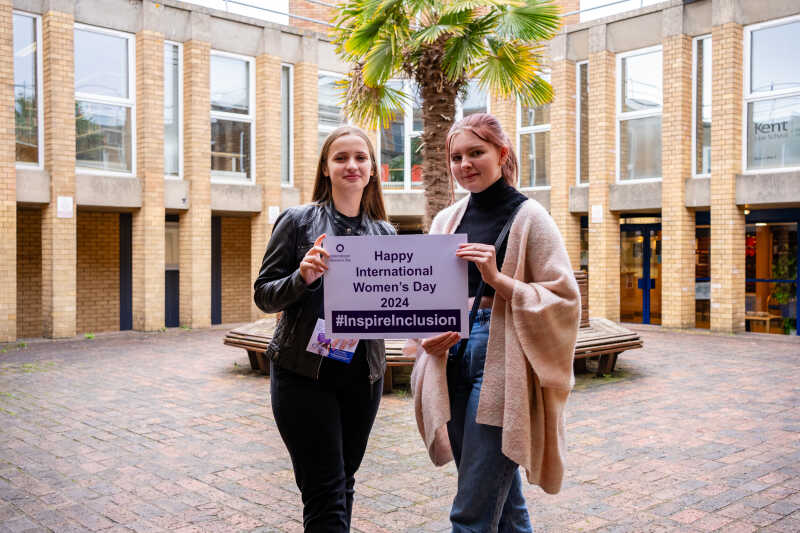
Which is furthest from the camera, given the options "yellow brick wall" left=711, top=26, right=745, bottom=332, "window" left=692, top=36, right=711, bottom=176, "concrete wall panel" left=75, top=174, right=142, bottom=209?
"window" left=692, top=36, right=711, bottom=176

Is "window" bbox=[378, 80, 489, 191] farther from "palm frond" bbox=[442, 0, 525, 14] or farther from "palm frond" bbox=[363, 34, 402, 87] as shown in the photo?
"palm frond" bbox=[442, 0, 525, 14]

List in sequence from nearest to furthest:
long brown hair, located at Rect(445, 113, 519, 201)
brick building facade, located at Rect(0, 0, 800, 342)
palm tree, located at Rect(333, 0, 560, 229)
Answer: long brown hair, located at Rect(445, 113, 519, 201) < palm tree, located at Rect(333, 0, 560, 229) < brick building facade, located at Rect(0, 0, 800, 342)

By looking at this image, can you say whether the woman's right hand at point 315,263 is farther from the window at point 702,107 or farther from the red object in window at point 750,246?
the red object in window at point 750,246

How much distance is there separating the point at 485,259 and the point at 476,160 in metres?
0.46

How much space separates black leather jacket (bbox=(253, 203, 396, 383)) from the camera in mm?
2650

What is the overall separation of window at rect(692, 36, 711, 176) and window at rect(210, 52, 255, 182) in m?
10.4

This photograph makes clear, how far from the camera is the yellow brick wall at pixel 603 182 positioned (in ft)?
53.7

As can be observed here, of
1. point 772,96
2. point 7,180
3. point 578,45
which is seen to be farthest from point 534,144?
point 7,180

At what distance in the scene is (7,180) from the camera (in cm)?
1295

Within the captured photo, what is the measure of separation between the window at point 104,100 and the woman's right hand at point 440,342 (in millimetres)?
13791

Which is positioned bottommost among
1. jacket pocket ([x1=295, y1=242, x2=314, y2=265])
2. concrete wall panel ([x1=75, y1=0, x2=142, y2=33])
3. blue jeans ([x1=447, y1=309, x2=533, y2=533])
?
blue jeans ([x1=447, y1=309, x2=533, y2=533])

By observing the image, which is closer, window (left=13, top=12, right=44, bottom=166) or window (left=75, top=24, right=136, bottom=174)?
window (left=13, top=12, right=44, bottom=166)

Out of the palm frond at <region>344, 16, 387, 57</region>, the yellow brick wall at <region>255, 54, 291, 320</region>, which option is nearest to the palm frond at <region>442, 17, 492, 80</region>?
the palm frond at <region>344, 16, 387, 57</region>

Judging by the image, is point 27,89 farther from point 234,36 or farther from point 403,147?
point 403,147
